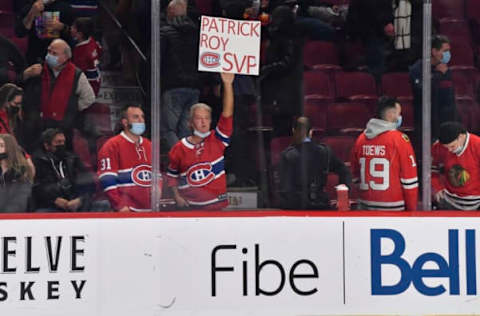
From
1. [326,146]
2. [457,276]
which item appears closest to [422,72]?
[326,146]

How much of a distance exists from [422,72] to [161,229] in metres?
1.62

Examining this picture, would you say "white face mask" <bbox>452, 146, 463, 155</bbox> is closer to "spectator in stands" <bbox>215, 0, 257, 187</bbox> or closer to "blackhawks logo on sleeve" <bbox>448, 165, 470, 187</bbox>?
"blackhawks logo on sleeve" <bbox>448, 165, 470, 187</bbox>

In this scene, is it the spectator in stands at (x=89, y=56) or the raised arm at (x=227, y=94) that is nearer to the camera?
the spectator in stands at (x=89, y=56)

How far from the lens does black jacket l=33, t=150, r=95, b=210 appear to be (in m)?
5.66

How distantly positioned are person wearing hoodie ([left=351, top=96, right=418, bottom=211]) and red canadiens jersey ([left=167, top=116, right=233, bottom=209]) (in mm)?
708

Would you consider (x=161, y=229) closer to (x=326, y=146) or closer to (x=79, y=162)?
(x=79, y=162)

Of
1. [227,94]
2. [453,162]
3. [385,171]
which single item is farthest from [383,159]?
[227,94]

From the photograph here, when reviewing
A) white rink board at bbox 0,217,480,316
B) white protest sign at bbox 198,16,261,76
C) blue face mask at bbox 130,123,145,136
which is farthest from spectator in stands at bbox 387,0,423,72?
blue face mask at bbox 130,123,145,136

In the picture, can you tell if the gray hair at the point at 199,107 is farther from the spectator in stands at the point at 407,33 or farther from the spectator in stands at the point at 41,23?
the spectator in stands at the point at 407,33

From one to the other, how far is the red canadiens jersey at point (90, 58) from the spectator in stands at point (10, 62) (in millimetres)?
280

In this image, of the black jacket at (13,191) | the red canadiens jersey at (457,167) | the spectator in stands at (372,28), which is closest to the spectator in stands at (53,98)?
the black jacket at (13,191)

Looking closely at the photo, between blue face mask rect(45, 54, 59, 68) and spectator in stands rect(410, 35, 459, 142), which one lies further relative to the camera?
spectator in stands rect(410, 35, 459, 142)

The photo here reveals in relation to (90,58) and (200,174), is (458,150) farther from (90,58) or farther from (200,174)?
(90,58)

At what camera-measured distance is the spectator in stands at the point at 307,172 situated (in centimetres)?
582
